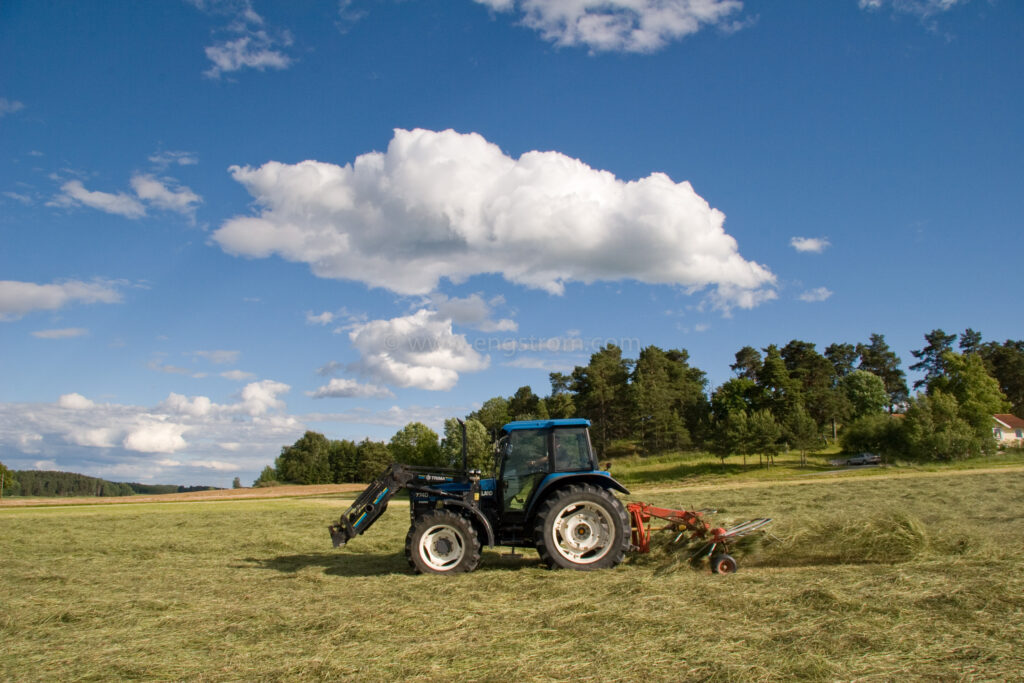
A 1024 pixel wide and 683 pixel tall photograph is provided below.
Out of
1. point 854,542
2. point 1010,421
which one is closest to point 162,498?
point 854,542

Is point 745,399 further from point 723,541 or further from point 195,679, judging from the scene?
point 195,679

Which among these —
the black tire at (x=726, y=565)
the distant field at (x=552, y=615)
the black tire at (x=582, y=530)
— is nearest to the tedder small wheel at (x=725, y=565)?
the black tire at (x=726, y=565)

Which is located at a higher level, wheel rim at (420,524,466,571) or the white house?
wheel rim at (420,524,466,571)

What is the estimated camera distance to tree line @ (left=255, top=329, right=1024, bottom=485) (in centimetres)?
4600

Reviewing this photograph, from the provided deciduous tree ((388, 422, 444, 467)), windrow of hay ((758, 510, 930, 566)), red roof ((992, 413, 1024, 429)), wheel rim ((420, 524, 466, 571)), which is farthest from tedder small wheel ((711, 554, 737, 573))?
red roof ((992, 413, 1024, 429))

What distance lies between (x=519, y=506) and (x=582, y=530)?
877 mm

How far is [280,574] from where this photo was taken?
823cm

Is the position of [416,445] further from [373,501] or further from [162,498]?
[373,501]

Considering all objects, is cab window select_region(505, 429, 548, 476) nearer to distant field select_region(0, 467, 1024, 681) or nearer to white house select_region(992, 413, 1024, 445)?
distant field select_region(0, 467, 1024, 681)

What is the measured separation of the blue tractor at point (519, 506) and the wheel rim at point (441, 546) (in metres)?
0.01

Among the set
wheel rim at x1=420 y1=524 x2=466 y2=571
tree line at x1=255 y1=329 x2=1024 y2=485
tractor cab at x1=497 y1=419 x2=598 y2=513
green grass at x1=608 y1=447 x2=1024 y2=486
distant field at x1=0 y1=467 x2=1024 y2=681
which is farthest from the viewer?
tree line at x1=255 y1=329 x2=1024 y2=485

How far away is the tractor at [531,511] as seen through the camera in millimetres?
7695

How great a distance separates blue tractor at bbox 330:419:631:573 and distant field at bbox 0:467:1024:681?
0.40m

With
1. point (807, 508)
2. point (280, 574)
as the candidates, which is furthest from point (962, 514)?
→ point (280, 574)
